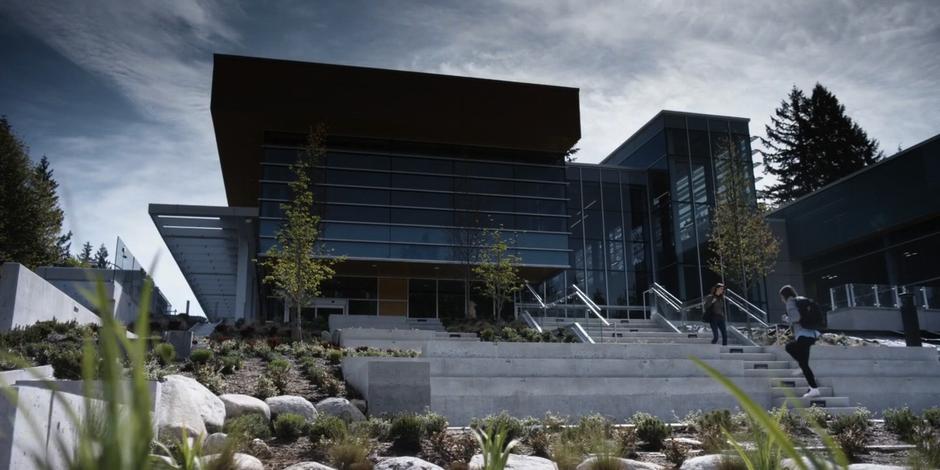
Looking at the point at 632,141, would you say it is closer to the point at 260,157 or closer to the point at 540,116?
the point at 540,116

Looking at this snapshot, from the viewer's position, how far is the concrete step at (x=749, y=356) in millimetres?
16422

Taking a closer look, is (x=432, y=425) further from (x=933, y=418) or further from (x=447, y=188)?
(x=447, y=188)

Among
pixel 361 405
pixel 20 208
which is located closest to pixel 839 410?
pixel 361 405

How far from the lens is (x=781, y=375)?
1561 cm

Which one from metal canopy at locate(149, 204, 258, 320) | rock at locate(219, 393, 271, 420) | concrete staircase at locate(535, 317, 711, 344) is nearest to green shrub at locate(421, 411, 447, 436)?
rock at locate(219, 393, 271, 420)

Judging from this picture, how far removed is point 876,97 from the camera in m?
20.1

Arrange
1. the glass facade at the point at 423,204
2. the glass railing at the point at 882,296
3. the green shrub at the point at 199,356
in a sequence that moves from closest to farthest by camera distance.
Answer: the green shrub at the point at 199,356 < the glass railing at the point at 882,296 < the glass facade at the point at 423,204

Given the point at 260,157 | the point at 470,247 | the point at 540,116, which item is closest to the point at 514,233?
the point at 470,247

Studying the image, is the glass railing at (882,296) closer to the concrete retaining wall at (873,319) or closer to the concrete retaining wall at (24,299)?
the concrete retaining wall at (873,319)

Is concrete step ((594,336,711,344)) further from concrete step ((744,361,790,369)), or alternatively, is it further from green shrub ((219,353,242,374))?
green shrub ((219,353,242,374))

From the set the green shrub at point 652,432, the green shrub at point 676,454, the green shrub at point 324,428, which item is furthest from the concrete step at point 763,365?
the green shrub at point 324,428

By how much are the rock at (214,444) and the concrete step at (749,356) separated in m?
11.8

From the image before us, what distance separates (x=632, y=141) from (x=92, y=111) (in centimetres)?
2863

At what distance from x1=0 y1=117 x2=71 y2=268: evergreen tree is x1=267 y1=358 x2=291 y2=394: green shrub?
1713 centimetres
